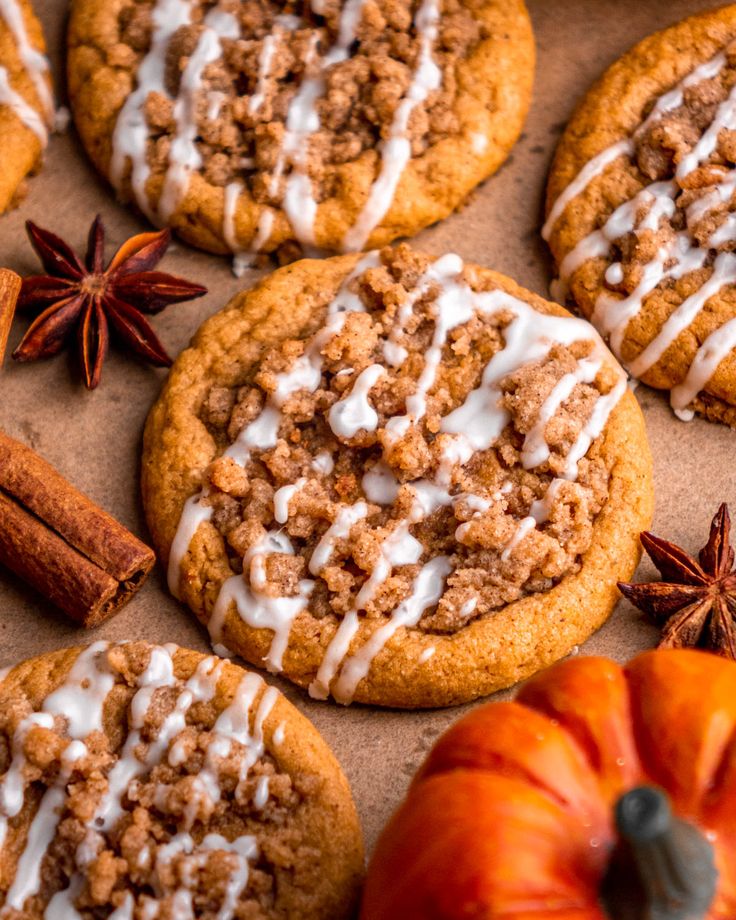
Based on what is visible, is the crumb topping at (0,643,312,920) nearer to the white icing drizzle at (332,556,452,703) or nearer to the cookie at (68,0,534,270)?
the white icing drizzle at (332,556,452,703)

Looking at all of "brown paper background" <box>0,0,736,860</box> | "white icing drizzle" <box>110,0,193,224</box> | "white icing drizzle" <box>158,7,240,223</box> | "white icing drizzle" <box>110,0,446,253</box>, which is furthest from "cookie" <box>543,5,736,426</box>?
"white icing drizzle" <box>110,0,193,224</box>

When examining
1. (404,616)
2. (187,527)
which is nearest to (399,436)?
(404,616)

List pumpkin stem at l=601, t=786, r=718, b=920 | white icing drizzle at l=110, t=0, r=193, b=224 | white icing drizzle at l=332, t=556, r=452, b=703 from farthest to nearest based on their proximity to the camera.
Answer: white icing drizzle at l=110, t=0, r=193, b=224 < white icing drizzle at l=332, t=556, r=452, b=703 < pumpkin stem at l=601, t=786, r=718, b=920

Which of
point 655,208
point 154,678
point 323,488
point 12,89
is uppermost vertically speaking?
point 655,208

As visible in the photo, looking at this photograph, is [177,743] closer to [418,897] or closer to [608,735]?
[418,897]

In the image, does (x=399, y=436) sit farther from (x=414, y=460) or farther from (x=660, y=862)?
(x=660, y=862)

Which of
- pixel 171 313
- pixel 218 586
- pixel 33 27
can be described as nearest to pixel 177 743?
pixel 218 586
